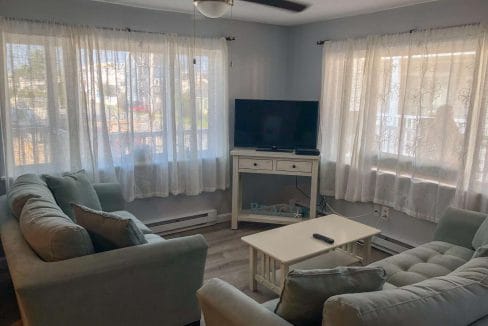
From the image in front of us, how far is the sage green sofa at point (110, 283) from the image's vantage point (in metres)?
1.69

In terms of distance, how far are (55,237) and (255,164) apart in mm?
2422

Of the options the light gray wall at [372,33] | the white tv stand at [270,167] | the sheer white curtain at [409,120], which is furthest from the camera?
the white tv stand at [270,167]

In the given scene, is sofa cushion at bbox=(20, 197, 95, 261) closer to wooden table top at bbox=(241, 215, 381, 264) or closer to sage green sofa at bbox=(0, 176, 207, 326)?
sage green sofa at bbox=(0, 176, 207, 326)

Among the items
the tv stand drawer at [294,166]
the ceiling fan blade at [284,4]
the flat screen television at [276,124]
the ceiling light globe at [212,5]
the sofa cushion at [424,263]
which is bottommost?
the sofa cushion at [424,263]

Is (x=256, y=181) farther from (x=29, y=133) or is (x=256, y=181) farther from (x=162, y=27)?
(x=29, y=133)

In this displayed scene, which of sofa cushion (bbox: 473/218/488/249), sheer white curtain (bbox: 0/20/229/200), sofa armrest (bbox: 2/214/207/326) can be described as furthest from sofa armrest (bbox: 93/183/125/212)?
sofa cushion (bbox: 473/218/488/249)

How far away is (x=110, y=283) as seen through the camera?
186 centimetres

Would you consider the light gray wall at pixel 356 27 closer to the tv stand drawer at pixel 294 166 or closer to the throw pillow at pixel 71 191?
the tv stand drawer at pixel 294 166

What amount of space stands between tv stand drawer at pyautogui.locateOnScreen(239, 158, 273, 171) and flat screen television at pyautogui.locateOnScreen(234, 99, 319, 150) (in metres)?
0.27

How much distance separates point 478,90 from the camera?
2848mm

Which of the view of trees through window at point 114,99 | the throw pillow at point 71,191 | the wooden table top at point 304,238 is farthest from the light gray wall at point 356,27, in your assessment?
the throw pillow at point 71,191

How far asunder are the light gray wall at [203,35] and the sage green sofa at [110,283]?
1.71 metres

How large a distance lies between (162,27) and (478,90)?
280 centimetres

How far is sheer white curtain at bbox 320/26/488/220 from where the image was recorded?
2.90 m
